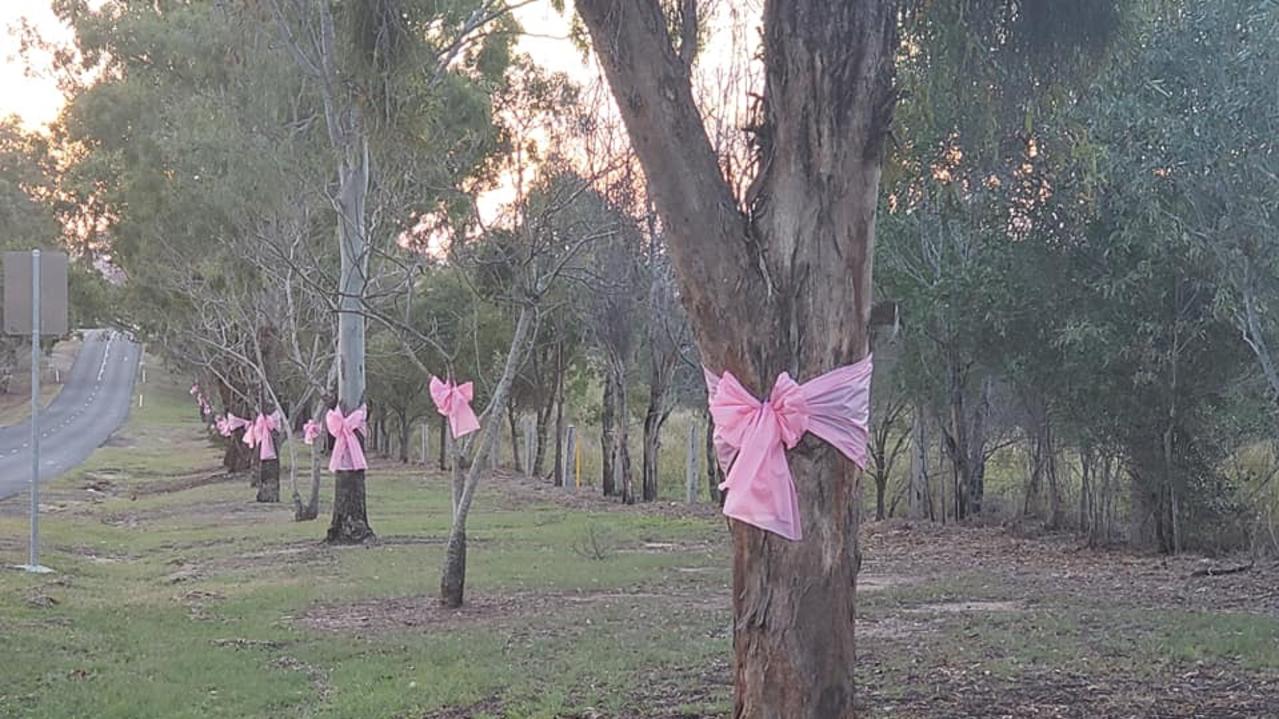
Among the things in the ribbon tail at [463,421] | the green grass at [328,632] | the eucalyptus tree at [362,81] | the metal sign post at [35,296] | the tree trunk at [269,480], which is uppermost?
the eucalyptus tree at [362,81]

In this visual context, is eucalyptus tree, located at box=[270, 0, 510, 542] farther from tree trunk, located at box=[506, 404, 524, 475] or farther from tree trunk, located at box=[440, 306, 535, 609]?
tree trunk, located at box=[506, 404, 524, 475]

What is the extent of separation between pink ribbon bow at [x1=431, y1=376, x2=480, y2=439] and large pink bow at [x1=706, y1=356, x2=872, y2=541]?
24.3 feet

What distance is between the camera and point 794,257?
5.68m

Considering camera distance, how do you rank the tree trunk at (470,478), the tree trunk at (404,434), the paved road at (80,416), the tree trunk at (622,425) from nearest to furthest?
the tree trunk at (470,478)
the tree trunk at (622,425)
the paved road at (80,416)
the tree trunk at (404,434)

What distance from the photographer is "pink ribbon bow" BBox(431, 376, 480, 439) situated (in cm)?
1304

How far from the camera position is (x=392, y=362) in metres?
39.8

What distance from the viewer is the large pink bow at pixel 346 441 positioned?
18219 mm

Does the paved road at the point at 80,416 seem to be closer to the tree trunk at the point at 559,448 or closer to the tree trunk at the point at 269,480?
the tree trunk at the point at 269,480

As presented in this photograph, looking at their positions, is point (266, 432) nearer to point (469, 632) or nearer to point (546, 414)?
point (546, 414)

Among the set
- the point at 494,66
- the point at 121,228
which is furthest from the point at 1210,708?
the point at 121,228

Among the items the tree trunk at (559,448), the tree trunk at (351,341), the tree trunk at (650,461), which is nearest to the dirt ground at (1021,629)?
the tree trunk at (351,341)

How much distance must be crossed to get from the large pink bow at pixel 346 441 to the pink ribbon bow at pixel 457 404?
16.4ft

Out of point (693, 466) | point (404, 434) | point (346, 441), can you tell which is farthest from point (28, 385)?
point (346, 441)

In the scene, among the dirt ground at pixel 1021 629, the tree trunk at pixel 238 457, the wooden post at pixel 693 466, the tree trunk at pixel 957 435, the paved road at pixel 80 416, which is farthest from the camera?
the tree trunk at pixel 238 457
